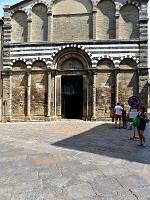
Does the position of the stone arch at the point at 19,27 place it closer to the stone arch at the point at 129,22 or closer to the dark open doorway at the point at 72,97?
the dark open doorway at the point at 72,97

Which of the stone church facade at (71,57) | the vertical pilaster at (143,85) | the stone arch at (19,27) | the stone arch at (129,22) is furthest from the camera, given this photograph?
the stone arch at (19,27)

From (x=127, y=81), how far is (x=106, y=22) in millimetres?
4502

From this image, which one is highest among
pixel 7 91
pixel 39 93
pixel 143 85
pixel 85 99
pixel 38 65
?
pixel 38 65

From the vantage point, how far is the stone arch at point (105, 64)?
20006mm

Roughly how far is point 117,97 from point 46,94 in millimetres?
5007

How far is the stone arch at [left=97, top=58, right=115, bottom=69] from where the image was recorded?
20006 mm

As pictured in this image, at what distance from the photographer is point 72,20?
20672 millimetres

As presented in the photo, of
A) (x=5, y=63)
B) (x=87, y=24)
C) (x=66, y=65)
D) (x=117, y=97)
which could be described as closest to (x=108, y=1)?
(x=87, y=24)

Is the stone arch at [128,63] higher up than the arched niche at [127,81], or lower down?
higher up

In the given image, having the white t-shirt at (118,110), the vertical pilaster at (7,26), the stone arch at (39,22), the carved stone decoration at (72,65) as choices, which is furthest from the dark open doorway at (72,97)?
the vertical pilaster at (7,26)

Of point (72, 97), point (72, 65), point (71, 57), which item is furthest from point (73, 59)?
point (72, 97)

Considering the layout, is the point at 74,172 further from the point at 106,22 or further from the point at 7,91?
the point at 106,22

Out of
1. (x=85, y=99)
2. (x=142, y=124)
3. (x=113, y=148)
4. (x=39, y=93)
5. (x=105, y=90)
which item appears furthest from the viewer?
(x=39, y=93)

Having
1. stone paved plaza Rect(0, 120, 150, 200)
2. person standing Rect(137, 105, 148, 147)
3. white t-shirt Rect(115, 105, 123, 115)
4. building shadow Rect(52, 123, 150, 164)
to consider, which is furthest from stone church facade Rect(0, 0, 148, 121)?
stone paved plaza Rect(0, 120, 150, 200)
